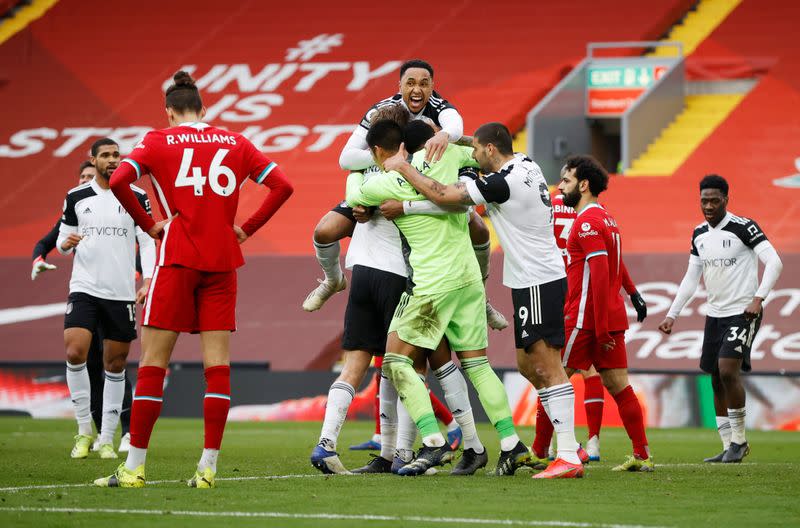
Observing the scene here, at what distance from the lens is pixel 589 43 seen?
2541cm

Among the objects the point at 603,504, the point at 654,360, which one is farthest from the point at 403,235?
the point at 654,360

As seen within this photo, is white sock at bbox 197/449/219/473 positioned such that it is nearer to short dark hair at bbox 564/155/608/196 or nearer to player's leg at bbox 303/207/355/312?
player's leg at bbox 303/207/355/312

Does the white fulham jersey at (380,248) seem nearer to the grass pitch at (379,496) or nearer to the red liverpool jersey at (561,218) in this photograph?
the grass pitch at (379,496)

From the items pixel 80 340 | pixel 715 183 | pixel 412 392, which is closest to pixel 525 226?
pixel 412 392

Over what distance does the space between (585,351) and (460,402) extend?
1.35 meters

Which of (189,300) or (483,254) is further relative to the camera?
(483,254)

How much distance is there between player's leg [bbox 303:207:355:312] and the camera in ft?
29.3

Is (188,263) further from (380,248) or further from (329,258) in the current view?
(329,258)

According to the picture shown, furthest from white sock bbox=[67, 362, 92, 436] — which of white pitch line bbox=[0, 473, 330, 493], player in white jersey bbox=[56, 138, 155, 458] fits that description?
white pitch line bbox=[0, 473, 330, 493]

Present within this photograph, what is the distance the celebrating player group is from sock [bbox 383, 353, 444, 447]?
0.04ft

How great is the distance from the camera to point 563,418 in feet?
26.9

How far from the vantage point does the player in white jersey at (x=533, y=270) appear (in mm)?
8172

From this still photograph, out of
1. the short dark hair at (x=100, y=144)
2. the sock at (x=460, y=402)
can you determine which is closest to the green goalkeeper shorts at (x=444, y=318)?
the sock at (x=460, y=402)

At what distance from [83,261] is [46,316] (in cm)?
1145
